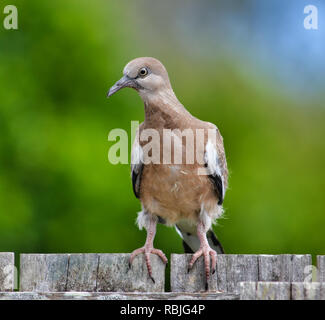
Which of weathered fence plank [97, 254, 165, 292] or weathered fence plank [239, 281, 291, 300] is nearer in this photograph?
weathered fence plank [239, 281, 291, 300]

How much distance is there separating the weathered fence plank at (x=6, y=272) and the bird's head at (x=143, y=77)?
145 cm

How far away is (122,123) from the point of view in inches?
350

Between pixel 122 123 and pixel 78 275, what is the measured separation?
14.4ft

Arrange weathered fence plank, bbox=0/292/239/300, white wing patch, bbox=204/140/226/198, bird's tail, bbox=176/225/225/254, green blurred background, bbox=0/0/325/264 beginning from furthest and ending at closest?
green blurred background, bbox=0/0/325/264, bird's tail, bbox=176/225/225/254, white wing patch, bbox=204/140/226/198, weathered fence plank, bbox=0/292/239/300

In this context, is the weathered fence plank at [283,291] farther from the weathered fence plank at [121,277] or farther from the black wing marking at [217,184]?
the black wing marking at [217,184]

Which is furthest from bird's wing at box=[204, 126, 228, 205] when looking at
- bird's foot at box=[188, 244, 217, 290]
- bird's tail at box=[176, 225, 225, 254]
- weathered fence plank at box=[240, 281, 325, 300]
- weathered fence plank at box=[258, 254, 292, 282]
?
weathered fence plank at box=[240, 281, 325, 300]

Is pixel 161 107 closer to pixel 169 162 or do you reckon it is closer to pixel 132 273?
pixel 169 162

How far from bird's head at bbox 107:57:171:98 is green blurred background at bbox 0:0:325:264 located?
305cm

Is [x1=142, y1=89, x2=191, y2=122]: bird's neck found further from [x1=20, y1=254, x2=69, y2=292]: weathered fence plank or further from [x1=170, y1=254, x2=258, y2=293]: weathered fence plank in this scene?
[x1=20, y1=254, x2=69, y2=292]: weathered fence plank

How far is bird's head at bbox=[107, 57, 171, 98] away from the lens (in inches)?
217

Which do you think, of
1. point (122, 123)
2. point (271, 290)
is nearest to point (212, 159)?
point (271, 290)

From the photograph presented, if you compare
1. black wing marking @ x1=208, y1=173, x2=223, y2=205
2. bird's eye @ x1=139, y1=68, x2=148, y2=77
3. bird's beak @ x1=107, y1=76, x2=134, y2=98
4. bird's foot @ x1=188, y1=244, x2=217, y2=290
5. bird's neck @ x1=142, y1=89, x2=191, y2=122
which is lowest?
bird's foot @ x1=188, y1=244, x2=217, y2=290

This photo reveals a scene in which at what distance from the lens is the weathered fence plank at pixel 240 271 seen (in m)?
4.68
